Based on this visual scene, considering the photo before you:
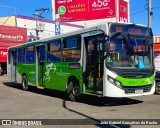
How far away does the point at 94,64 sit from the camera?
1298 centimetres

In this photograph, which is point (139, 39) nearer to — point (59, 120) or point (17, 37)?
point (59, 120)

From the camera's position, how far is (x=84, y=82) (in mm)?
13508

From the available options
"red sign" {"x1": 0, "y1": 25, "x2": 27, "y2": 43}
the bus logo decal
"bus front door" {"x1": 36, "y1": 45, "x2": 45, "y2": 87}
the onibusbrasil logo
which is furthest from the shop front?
the bus logo decal

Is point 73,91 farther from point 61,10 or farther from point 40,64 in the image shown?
point 61,10

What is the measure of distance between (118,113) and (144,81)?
2380mm

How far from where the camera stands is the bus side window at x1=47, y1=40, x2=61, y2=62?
15629 mm

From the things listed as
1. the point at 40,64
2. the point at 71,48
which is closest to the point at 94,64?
the point at 71,48

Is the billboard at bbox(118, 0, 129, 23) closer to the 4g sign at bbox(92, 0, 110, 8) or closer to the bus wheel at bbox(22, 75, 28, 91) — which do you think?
the 4g sign at bbox(92, 0, 110, 8)

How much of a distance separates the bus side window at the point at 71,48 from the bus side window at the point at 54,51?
54cm

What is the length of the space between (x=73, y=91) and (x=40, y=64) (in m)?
4.01

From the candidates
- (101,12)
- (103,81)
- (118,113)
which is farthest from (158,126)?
(101,12)

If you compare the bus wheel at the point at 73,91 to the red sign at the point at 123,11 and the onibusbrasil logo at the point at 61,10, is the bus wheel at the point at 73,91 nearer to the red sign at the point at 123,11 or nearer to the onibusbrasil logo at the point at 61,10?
the red sign at the point at 123,11

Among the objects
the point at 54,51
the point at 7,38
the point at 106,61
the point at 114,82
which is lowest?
the point at 114,82

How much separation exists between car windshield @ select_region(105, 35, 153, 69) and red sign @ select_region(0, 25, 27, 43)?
100 feet
